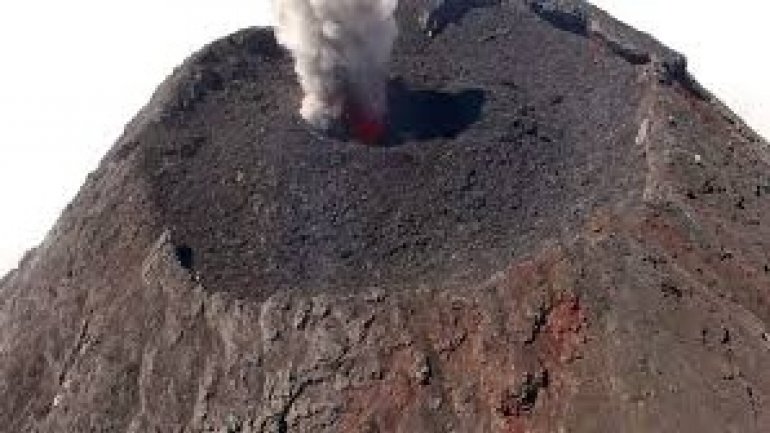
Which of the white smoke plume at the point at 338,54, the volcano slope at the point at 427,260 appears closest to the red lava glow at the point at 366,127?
the white smoke plume at the point at 338,54

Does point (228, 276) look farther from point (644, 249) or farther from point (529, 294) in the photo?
point (644, 249)

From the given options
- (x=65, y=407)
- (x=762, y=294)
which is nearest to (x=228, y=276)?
(x=65, y=407)

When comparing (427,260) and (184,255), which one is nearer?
(427,260)

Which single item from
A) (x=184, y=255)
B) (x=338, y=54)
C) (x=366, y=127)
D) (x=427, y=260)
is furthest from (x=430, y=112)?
(x=184, y=255)

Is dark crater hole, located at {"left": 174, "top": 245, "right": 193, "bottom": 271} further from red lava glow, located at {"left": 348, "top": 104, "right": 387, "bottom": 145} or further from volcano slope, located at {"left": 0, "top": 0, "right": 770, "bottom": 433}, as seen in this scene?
red lava glow, located at {"left": 348, "top": 104, "right": 387, "bottom": 145}

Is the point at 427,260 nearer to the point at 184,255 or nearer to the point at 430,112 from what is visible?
the point at 184,255

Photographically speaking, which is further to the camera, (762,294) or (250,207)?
(250,207)
